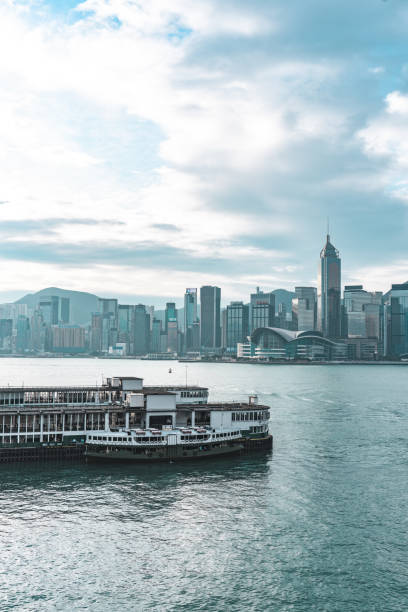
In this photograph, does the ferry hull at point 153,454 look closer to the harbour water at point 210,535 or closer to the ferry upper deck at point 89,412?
the harbour water at point 210,535

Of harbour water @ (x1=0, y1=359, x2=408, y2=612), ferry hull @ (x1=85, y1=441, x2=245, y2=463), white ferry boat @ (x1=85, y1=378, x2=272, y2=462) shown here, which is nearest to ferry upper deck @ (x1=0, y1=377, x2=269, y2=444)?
white ferry boat @ (x1=85, y1=378, x2=272, y2=462)

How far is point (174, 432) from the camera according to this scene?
8031 cm

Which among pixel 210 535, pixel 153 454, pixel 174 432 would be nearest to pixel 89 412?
pixel 153 454

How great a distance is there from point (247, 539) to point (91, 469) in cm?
3154

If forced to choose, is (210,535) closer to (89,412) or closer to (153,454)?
(153,454)

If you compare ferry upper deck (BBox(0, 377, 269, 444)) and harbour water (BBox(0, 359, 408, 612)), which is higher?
ferry upper deck (BBox(0, 377, 269, 444))

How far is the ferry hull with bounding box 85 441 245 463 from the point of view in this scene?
252 feet

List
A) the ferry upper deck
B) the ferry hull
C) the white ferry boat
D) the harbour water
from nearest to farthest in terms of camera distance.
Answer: the harbour water
the ferry hull
the white ferry boat
the ferry upper deck

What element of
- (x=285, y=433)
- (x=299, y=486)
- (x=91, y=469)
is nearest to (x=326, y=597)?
(x=299, y=486)

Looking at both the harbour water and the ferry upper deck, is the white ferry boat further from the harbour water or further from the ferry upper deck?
the harbour water

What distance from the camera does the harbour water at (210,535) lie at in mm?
39406

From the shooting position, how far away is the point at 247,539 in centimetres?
4897

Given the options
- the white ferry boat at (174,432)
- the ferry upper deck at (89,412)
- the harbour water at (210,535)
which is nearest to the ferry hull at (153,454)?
the white ferry boat at (174,432)

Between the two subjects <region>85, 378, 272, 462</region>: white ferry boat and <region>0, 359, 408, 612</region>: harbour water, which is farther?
<region>85, 378, 272, 462</region>: white ferry boat
